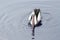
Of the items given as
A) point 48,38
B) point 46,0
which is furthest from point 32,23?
point 46,0

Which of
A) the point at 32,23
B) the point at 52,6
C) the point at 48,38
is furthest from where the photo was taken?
the point at 52,6

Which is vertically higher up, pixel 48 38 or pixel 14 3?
pixel 14 3

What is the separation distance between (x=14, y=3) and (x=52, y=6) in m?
2.46

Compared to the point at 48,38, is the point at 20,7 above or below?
above

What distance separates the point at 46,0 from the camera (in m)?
16.7

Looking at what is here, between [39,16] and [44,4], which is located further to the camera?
[44,4]

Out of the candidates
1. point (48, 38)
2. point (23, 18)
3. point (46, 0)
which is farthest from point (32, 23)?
point (46, 0)

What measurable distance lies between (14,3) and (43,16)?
2.33m

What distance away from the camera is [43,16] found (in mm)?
15344

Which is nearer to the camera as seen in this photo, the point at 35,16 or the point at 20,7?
the point at 35,16

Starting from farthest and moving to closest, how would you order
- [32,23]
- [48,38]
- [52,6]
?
[52,6] → [32,23] → [48,38]

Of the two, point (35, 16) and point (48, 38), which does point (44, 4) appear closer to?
point (35, 16)

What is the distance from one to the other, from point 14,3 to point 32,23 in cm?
262

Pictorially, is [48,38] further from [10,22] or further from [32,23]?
[10,22]
